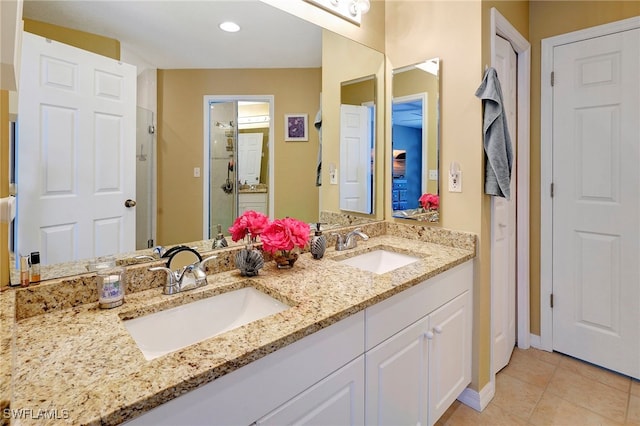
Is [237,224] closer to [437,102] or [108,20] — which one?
[108,20]

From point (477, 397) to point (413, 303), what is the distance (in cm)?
90

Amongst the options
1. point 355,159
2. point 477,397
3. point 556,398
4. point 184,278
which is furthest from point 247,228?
point 556,398

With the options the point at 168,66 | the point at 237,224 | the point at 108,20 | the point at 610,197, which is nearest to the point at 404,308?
the point at 237,224

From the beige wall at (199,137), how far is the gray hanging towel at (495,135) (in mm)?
826

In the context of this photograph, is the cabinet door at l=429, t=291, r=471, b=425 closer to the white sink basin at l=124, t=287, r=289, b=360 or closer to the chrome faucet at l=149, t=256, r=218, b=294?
the white sink basin at l=124, t=287, r=289, b=360

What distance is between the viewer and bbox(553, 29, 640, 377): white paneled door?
1.91m

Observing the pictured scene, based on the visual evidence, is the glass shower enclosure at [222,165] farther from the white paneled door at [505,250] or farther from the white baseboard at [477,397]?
the white baseboard at [477,397]

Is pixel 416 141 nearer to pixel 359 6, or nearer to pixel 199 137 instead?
pixel 359 6

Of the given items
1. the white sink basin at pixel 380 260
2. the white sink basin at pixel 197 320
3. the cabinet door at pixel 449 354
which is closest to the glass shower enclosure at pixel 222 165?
the white sink basin at pixel 197 320

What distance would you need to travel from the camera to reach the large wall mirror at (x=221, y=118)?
1112 mm

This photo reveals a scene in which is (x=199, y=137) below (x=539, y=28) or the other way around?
below

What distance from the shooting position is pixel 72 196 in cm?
99

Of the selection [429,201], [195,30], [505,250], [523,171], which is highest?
[195,30]

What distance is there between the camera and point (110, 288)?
3.09ft
